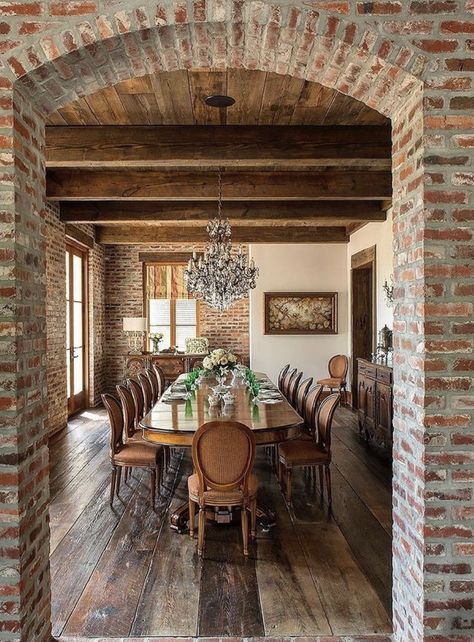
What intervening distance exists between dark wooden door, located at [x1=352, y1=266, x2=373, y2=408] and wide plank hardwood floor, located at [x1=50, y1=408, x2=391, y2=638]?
436 centimetres

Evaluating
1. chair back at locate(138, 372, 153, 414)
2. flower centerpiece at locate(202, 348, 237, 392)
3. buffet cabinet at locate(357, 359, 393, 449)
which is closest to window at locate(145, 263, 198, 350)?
chair back at locate(138, 372, 153, 414)

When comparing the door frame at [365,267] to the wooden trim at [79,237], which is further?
the door frame at [365,267]

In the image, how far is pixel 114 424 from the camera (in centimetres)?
407

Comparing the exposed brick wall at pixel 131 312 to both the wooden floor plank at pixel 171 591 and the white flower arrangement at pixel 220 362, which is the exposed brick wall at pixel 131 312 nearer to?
the white flower arrangement at pixel 220 362

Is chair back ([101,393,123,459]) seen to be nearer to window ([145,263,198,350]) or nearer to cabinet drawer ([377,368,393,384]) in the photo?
cabinet drawer ([377,368,393,384])

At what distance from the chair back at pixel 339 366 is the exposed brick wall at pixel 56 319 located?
4.66 metres

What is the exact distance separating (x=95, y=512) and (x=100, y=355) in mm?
5606

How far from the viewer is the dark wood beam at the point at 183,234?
869cm

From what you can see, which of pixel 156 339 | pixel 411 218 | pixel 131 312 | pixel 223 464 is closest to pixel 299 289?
pixel 156 339

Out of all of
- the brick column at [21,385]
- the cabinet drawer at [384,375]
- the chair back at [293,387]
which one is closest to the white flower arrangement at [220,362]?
the chair back at [293,387]

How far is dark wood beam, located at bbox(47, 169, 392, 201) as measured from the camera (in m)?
5.76

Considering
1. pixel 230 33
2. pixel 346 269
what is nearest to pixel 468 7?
pixel 230 33

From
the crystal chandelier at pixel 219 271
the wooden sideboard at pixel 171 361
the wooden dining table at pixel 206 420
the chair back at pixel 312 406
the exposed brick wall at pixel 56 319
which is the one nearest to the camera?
the wooden dining table at pixel 206 420

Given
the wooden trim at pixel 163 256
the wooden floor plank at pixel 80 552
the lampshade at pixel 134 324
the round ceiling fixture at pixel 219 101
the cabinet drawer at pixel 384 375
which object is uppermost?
the round ceiling fixture at pixel 219 101
